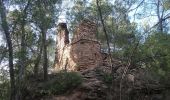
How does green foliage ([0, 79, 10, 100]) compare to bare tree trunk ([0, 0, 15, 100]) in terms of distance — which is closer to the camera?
bare tree trunk ([0, 0, 15, 100])

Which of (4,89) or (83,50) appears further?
(83,50)

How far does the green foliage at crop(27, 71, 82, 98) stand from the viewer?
16.6 metres

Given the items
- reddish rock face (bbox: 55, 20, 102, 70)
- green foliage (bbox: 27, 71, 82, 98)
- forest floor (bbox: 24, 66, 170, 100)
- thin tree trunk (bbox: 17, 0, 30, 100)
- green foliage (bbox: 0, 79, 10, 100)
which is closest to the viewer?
thin tree trunk (bbox: 17, 0, 30, 100)

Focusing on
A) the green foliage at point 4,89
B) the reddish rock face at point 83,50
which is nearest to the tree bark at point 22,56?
the green foliage at point 4,89

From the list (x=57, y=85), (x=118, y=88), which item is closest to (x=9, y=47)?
(x=57, y=85)

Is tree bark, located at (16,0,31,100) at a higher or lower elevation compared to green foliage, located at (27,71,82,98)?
higher

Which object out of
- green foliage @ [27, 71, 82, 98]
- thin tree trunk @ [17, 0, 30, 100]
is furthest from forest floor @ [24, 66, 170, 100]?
thin tree trunk @ [17, 0, 30, 100]

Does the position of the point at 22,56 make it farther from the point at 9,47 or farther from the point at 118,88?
the point at 118,88

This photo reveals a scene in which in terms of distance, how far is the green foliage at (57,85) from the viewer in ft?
54.5

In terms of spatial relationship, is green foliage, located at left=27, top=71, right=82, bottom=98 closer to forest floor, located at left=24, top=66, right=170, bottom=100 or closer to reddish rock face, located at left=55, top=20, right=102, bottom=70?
forest floor, located at left=24, top=66, right=170, bottom=100

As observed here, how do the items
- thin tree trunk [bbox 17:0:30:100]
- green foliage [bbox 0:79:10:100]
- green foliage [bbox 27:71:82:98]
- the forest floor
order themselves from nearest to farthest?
1. thin tree trunk [bbox 17:0:30:100]
2. the forest floor
3. green foliage [bbox 27:71:82:98]
4. green foliage [bbox 0:79:10:100]

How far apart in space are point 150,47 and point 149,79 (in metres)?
2.74

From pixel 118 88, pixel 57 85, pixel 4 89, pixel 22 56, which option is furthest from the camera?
pixel 4 89

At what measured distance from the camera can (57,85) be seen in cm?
1673
